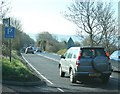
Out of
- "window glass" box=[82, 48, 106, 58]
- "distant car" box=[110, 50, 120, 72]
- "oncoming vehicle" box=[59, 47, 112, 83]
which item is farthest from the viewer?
"distant car" box=[110, 50, 120, 72]

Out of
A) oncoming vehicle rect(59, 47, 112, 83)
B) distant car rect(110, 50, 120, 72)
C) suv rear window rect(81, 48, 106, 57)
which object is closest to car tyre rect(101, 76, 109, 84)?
oncoming vehicle rect(59, 47, 112, 83)

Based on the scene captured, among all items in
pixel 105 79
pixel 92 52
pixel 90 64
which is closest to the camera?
pixel 90 64

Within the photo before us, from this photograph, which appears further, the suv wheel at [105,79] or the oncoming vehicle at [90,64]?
the suv wheel at [105,79]

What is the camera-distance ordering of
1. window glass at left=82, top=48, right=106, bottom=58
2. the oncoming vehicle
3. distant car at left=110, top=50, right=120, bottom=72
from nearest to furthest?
the oncoming vehicle
window glass at left=82, top=48, right=106, bottom=58
distant car at left=110, top=50, right=120, bottom=72

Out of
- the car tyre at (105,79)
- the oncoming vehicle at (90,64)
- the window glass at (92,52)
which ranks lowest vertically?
the car tyre at (105,79)

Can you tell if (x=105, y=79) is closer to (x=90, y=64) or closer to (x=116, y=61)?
(x=90, y=64)

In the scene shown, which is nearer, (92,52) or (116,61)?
(92,52)

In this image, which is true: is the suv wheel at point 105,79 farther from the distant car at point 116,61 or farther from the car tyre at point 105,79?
the distant car at point 116,61

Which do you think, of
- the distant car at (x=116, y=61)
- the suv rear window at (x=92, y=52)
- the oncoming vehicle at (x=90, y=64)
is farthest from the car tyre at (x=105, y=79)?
the distant car at (x=116, y=61)

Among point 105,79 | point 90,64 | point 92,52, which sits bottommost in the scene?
point 105,79

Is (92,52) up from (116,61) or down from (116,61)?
up

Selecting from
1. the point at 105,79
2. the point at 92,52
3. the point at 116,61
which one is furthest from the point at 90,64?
the point at 116,61

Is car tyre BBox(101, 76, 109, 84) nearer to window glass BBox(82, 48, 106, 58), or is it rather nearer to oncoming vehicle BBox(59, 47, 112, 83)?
oncoming vehicle BBox(59, 47, 112, 83)

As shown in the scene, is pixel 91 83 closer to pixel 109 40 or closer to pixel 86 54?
pixel 86 54
